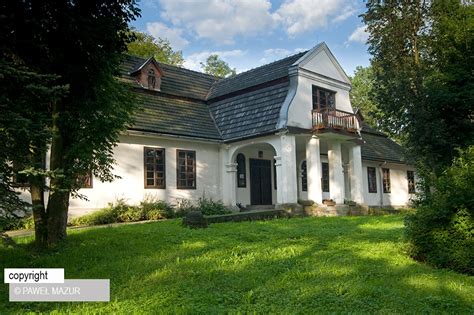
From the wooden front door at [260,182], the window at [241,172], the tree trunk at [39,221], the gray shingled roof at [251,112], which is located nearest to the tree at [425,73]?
the gray shingled roof at [251,112]

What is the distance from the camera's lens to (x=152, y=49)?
3509cm

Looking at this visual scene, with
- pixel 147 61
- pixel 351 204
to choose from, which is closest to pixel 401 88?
pixel 351 204

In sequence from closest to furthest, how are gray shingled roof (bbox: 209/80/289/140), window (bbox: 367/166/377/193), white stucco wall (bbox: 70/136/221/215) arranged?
1. white stucco wall (bbox: 70/136/221/215)
2. gray shingled roof (bbox: 209/80/289/140)
3. window (bbox: 367/166/377/193)

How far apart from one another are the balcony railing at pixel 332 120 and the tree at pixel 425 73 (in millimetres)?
2003

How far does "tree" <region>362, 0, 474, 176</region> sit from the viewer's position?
65.3 ft

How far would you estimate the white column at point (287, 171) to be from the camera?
19172 mm

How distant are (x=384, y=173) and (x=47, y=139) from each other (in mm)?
25061

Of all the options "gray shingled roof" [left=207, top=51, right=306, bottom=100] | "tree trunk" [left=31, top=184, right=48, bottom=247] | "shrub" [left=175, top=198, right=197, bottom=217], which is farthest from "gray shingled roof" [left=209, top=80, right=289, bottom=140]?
"tree trunk" [left=31, top=184, right=48, bottom=247]

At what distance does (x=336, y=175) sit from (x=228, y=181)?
509 cm

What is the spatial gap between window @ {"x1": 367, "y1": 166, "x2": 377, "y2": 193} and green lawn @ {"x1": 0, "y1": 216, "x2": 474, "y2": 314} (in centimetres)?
1707

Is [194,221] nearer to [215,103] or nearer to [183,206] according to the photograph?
[183,206]

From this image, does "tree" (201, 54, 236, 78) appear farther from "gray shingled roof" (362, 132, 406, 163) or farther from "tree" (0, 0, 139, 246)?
"tree" (0, 0, 139, 246)

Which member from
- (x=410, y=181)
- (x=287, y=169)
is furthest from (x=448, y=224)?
(x=410, y=181)

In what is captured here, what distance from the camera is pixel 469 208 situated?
8.33m
